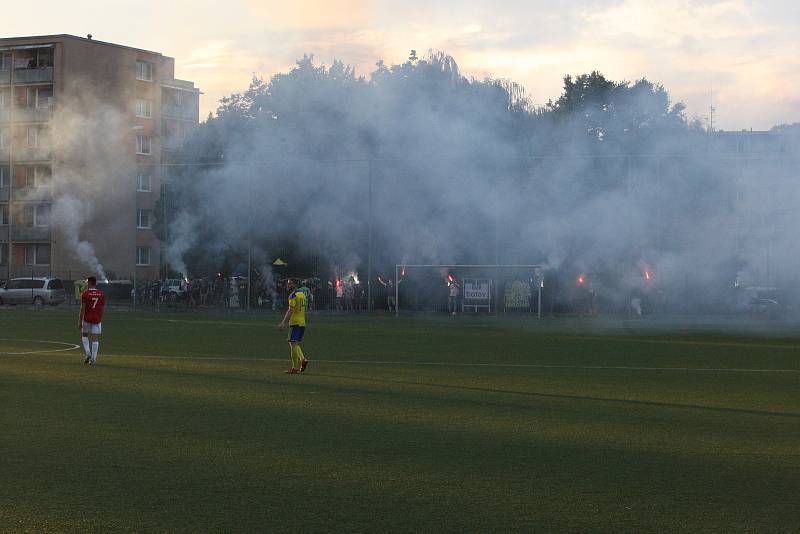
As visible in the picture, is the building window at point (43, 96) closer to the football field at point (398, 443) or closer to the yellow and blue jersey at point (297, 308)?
the football field at point (398, 443)

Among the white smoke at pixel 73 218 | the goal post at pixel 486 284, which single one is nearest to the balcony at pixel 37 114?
the white smoke at pixel 73 218

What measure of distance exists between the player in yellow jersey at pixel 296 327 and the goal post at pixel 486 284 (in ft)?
104

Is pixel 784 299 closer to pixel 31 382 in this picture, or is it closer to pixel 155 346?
pixel 155 346

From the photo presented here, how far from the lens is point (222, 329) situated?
4250 cm

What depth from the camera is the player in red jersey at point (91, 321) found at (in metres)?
25.3

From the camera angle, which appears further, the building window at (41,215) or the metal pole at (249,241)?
the building window at (41,215)

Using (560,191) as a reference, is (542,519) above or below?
below

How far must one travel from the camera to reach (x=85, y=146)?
2510 inches

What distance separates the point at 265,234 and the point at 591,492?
150 feet

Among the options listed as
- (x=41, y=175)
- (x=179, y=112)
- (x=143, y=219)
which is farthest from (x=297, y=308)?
(x=143, y=219)

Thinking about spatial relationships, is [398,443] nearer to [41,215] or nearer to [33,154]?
[33,154]

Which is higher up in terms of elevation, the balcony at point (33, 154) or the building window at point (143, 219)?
the balcony at point (33, 154)

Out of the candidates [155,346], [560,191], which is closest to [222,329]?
[155,346]

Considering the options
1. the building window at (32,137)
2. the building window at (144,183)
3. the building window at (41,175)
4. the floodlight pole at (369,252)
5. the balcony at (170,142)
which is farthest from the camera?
the building window at (144,183)
